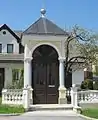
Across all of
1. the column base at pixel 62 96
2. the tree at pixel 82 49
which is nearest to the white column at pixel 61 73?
the column base at pixel 62 96

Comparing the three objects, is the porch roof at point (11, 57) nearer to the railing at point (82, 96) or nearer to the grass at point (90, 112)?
the railing at point (82, 96)

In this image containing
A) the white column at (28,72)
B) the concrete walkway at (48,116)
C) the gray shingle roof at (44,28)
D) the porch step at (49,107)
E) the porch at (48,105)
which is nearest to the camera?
the concrete walkway at (48,116)

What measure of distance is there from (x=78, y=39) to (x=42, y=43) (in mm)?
17405

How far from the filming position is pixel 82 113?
1911 cm

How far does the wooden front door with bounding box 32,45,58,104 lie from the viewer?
22.6m

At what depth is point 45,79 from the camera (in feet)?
74.3

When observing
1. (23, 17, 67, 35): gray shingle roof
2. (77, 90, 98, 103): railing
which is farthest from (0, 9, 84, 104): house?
(77, 90, 98, 103): railing

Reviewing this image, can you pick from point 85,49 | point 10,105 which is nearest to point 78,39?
point 85,49

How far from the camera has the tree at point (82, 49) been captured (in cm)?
3844

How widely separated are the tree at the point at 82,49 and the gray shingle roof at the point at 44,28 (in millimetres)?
13384

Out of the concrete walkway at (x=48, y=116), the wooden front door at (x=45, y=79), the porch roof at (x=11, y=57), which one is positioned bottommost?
the concrete walkway at (x=48, y=116)

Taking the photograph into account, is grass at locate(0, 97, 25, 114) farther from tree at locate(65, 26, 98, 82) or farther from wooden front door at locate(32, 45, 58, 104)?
tree at locate(65, 26, 98, 82)

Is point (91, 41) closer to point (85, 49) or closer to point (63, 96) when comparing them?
point (85, 49)

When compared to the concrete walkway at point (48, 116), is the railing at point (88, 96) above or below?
above
